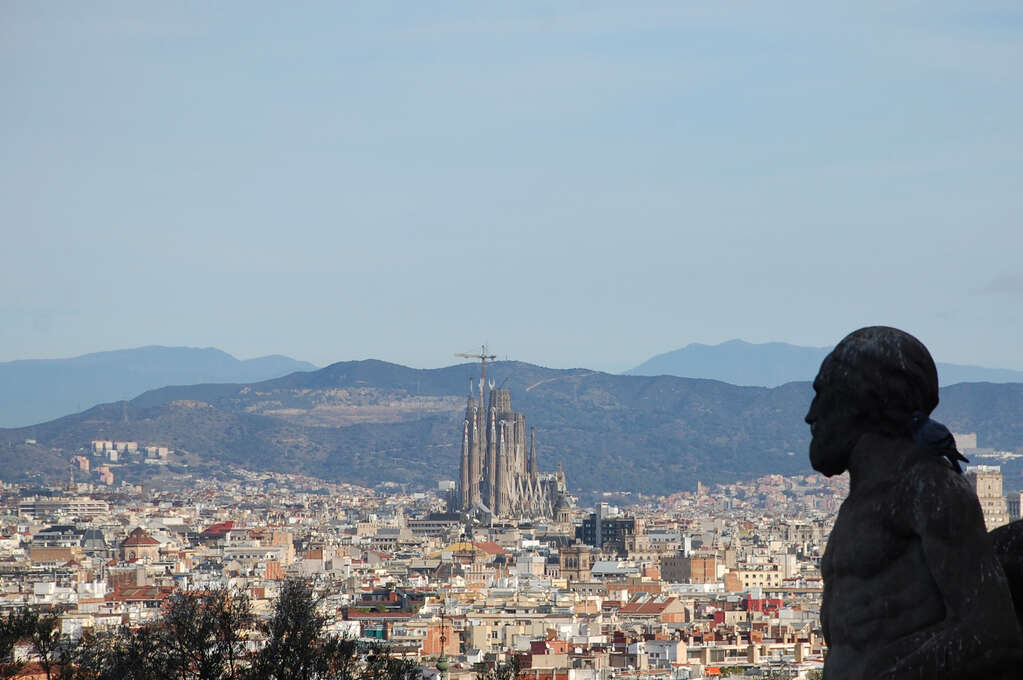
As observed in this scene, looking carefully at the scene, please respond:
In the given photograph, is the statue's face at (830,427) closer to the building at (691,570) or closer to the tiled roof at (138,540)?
the building at (691,570)

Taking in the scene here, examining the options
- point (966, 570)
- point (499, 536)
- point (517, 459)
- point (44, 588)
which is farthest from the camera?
point (517, 459)

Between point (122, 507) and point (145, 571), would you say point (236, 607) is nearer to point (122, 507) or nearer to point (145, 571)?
point (145, 571)

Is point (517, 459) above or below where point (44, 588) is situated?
above

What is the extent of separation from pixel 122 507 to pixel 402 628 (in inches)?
4314

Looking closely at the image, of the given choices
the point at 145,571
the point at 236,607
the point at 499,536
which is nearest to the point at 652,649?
the point at 145,571

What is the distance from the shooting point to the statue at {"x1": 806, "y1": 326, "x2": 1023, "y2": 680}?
3775mm

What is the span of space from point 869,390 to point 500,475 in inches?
6071

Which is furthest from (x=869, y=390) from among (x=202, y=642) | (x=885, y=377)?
(x=202, y=642)

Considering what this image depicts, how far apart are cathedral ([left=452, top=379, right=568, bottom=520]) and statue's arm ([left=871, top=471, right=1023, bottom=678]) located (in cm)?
15016

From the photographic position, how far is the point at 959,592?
3.77 metres

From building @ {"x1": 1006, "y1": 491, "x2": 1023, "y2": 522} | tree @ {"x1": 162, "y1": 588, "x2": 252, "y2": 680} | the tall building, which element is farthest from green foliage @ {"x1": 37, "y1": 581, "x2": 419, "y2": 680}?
building @ {"x1": 1006, "y1": 491, "x2": 1023, "y2": 522}

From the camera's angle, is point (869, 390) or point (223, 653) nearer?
point (869, 390)

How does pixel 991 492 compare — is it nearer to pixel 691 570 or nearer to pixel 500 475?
pixel 691 570

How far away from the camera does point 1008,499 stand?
132500mm
